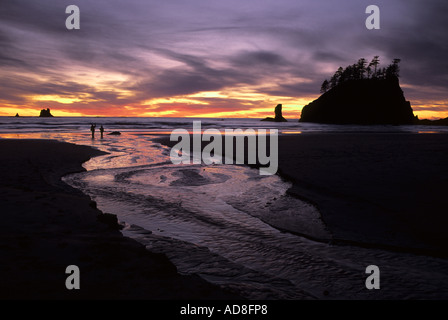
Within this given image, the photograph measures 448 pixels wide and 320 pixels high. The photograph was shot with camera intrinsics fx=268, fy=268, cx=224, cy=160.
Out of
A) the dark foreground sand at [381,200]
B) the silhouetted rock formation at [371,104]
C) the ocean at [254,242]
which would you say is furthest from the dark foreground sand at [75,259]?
the silhouetted rock formation at [371,104]

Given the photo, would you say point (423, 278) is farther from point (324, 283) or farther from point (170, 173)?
point (170, 173)

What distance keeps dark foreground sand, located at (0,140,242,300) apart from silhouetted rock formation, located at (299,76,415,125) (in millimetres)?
110177

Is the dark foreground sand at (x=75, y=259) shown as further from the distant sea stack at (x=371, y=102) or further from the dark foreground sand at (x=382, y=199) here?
the distant sea stack at (x=371, y=102)

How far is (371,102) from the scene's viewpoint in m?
102

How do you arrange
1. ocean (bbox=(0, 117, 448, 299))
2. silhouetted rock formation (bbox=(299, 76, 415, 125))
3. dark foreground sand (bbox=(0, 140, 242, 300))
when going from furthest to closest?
silhouetted rock formation (bbox=(299, 76, 415, 125)) < ocean (bbox=(0, 117, 448, 299)) < dark foreground sand (bbox=(0, 140, 242, 300))

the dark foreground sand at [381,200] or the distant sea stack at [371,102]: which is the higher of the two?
the distant sea stack at [371,102]

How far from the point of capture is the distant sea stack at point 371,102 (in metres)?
101

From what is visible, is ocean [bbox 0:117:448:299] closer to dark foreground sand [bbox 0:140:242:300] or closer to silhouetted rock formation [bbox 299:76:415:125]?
dark foreground sand [bbox 0:140:242:300]

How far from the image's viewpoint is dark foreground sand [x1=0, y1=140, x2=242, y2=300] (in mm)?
3396

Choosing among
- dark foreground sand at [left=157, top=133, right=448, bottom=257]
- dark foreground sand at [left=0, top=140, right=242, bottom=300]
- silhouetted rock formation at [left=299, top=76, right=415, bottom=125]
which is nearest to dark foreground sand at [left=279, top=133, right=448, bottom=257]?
dark foreground sand at [left=157, top=133, right=448, bottom=257]

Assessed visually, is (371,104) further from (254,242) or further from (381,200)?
(254,242)

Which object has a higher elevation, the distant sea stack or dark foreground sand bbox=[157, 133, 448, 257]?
the distant sea stack
